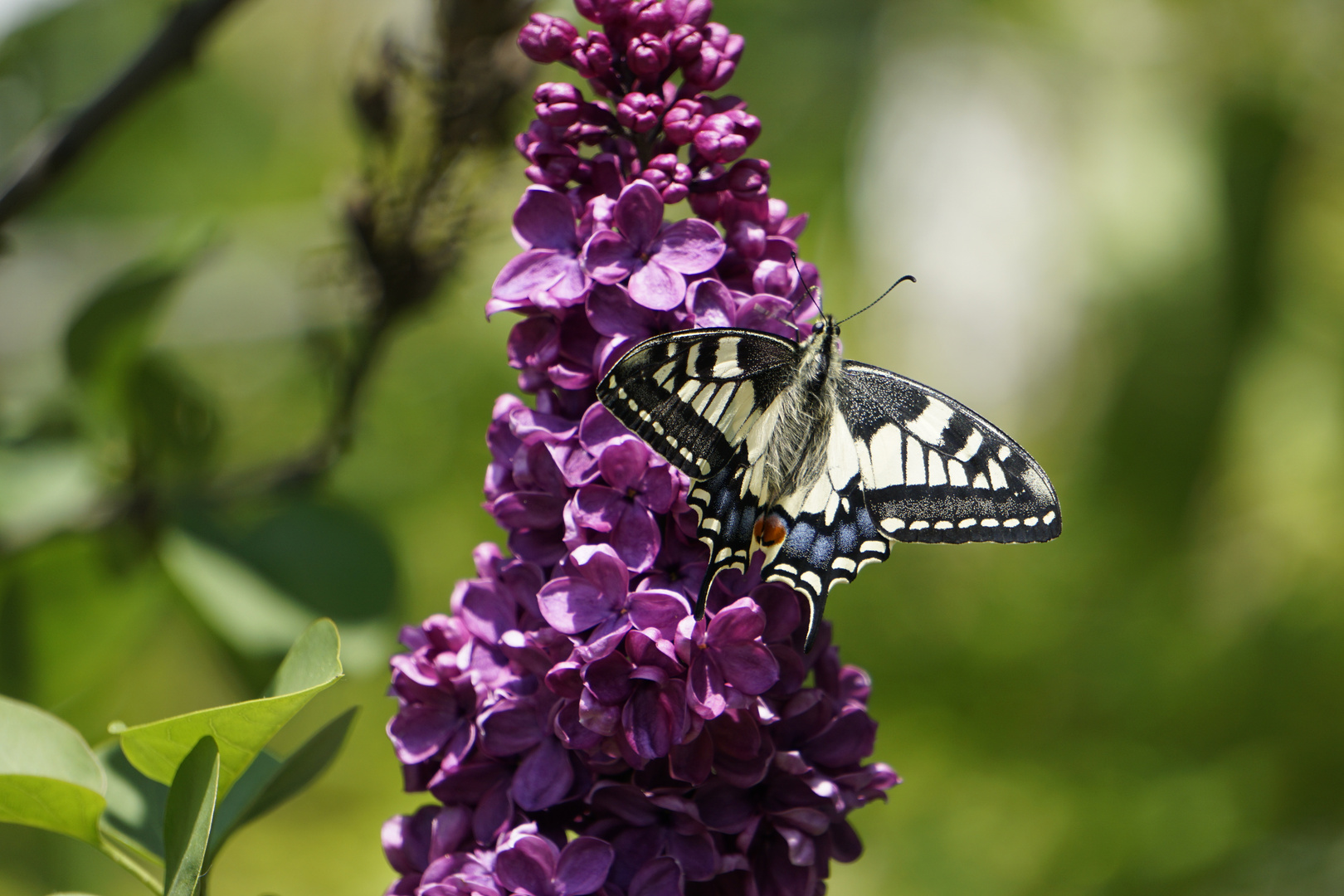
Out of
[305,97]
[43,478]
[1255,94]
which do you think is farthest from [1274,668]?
[305,97]

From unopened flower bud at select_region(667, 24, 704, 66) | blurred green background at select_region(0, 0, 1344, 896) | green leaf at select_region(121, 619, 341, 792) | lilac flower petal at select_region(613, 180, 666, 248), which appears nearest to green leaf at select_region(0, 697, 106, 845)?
green leaf at select_region(121, 619, 341, 792)

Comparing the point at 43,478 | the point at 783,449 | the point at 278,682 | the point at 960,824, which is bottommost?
the point at 960,824

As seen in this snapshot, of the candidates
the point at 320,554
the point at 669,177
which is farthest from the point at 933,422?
the point at 320,554

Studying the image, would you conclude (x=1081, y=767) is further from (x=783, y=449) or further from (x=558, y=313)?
(x=558, y=313)

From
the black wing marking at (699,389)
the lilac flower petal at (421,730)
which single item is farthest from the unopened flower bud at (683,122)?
the lilac flower petal at (421,730)

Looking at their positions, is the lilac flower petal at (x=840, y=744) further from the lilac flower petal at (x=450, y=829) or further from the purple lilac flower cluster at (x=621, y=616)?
the lilac flower petal at (x=450, y=829)

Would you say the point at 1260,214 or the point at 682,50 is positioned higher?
the point at 682,50

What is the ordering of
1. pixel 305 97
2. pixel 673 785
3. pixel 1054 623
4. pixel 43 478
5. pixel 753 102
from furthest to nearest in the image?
1. pixel 305 97
2. pixel 753 102
3. pixel 1054 623
4. pixel 43 478
5. pixel 673 785
